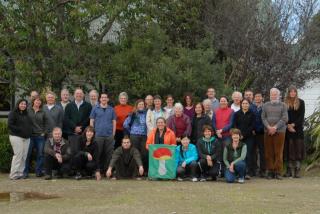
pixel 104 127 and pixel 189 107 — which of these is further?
pixel 189 107

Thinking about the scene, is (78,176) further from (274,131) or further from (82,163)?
(274,131)

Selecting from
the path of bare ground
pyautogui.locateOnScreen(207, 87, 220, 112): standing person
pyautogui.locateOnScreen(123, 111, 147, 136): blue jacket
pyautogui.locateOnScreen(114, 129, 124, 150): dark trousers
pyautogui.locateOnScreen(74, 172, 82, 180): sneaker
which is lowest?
the path of bare ground

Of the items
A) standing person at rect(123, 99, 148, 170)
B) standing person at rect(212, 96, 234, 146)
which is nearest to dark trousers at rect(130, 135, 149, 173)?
standing person at rect(123, 99, 148, 170)

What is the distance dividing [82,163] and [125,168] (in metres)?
0.92

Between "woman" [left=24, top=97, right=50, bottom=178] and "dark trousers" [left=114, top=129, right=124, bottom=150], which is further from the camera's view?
"dark trousers" [left=114, top=129, right=124, bottom=150]

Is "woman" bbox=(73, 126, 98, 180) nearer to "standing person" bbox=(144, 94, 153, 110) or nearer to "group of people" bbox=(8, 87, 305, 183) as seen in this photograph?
"group of people" bbox=(8, 87, 305, 183)

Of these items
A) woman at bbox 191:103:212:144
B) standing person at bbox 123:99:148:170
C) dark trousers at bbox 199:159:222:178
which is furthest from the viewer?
standing person at bbox 123:99:148:170

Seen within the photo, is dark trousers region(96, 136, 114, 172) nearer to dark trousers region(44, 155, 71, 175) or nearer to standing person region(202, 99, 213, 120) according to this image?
dark trousers region(44, 155, 71, 175)

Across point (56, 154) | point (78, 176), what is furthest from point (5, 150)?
point (78, 176)

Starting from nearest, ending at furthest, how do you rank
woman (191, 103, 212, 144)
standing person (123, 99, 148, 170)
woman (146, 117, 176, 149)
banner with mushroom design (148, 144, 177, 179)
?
banner with mushroom design (148, 144, 177, 179) → woman (146, 117, 176, 149) → woman (191, 103, 212, 144) → standing person (123, 99, 148, 170)

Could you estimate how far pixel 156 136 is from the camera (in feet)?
43.3

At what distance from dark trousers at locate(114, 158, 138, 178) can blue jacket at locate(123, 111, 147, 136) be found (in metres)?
0.69

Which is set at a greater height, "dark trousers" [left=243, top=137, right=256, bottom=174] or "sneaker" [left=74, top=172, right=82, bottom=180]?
"dark trousers" [left=243, top=137, right=256, bottom=174]

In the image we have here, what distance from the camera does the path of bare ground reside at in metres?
9.48
